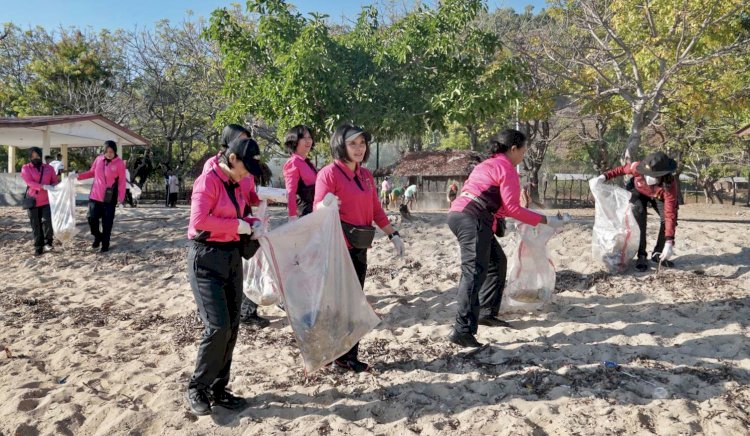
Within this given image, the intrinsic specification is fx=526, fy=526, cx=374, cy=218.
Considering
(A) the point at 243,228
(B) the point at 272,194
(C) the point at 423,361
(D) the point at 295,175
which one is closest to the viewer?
Result: (A) the point at 243,228

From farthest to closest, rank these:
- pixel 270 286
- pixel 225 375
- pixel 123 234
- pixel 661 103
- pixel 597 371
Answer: pixel 661 103, pixel 123 234, pixel 270 286, pixel 597 371, pixel 225 375

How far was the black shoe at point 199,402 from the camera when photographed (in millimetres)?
2811

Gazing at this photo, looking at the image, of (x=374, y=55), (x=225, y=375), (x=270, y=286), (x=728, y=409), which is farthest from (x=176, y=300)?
(x=374, y=55)

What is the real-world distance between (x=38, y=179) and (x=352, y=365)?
5838 millimetres

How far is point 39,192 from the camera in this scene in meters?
7.12

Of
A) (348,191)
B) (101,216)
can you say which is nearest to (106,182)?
(101,216)

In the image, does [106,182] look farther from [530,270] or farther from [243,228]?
[530,270]

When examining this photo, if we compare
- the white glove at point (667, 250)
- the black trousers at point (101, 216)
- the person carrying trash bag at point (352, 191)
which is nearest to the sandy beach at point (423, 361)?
the white glove at point (667, 250)

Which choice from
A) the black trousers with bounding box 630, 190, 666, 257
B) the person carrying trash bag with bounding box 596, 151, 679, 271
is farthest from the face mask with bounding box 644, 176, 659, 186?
the black trousers with bounding box 630, 190, 666, 257

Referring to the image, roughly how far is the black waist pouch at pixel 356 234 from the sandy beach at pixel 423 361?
0.83 metres

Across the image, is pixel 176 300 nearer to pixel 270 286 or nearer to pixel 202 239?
pixel 270 286

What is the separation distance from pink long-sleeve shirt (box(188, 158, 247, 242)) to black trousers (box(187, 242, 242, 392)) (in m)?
0.08

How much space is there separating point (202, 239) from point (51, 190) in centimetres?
550

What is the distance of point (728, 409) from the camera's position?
2.77m
